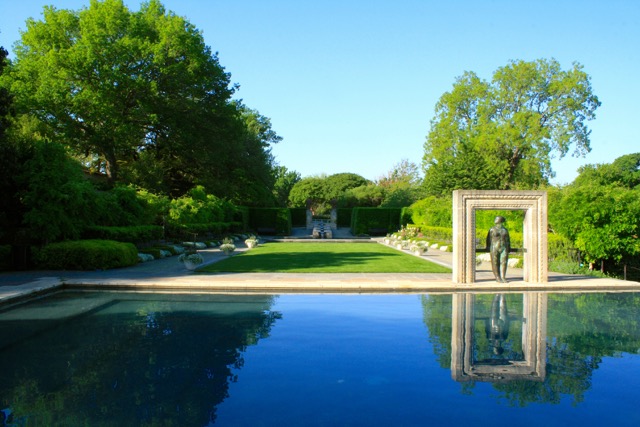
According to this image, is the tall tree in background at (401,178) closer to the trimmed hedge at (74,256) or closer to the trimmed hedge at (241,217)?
the trimmed hedge at (241,217)

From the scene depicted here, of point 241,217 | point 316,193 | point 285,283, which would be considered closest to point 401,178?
point 316,193

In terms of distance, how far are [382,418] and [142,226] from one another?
19.1m

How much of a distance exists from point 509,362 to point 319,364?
8.05 feet

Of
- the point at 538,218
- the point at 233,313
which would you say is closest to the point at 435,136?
the point at 538,218

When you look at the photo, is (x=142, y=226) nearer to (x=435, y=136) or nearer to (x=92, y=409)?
(x=92, y=409)

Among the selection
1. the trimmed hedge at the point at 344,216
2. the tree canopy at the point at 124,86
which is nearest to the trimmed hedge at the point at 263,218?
the tree canopy at the point at 124,86

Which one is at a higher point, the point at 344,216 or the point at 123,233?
the point at 344,216

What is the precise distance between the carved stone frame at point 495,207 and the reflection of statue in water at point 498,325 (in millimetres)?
2250

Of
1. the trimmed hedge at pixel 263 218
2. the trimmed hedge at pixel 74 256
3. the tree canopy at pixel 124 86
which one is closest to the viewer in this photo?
the trimmed hedge at pixel 74 256

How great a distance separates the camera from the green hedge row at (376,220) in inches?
1842

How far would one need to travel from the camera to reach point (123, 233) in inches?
742

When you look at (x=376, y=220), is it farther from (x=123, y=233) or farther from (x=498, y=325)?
(x=498, y=325)

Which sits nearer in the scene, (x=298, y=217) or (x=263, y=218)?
(x=263, y=218)

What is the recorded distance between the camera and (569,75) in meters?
44.1
